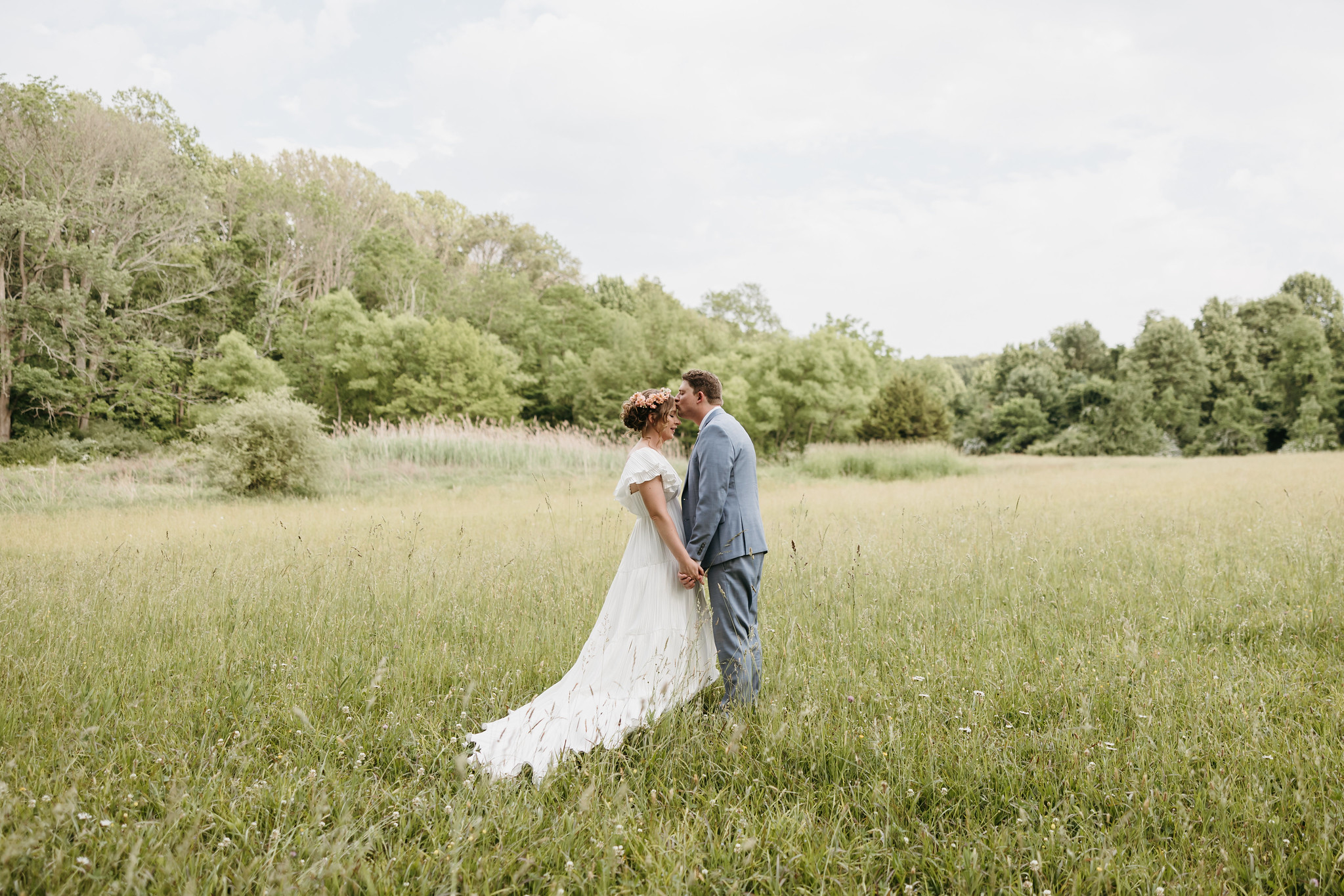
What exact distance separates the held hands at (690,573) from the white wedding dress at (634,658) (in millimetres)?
84

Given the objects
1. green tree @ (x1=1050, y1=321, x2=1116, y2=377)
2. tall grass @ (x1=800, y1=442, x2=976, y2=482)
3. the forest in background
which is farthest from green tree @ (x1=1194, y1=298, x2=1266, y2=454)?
tall grass @ (x1=800, y1=442, x2=976, y2=482)

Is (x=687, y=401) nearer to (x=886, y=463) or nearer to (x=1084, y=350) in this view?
(x=886, y=463)

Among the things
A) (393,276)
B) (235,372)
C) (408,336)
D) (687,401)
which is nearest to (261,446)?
(687,401)

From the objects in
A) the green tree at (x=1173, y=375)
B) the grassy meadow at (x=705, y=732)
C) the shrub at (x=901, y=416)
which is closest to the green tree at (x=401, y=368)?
the shrub at (x=901, y=416)

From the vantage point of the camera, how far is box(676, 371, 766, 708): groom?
3.43 m

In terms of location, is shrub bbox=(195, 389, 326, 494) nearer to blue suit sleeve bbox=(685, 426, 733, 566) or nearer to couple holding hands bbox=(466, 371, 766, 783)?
couple holding hands bbox=(466, 371, 766, 783)

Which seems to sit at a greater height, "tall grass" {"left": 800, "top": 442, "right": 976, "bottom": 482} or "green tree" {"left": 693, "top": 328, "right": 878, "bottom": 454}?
"green tree" {"left": 693, "top": 328, "right": 878, "bottom": 454}

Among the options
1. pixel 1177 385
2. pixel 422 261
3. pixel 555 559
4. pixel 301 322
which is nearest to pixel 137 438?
pixel 301 322

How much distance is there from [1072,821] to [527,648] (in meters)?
2.99

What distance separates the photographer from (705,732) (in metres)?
3.19

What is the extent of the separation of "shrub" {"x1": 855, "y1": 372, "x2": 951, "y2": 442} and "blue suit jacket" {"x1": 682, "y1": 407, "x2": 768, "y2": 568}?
2806 cm

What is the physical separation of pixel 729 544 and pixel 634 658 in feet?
2.52

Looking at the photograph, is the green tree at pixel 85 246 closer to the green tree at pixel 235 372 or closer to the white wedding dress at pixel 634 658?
the green tree at pixel 235 372

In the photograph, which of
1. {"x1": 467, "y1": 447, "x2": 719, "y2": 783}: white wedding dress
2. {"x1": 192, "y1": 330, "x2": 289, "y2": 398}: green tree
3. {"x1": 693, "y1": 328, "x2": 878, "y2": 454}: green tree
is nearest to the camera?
{"x1": 467, "y1": 447, "x2": 719, "y2": 783}: white wedding dress
